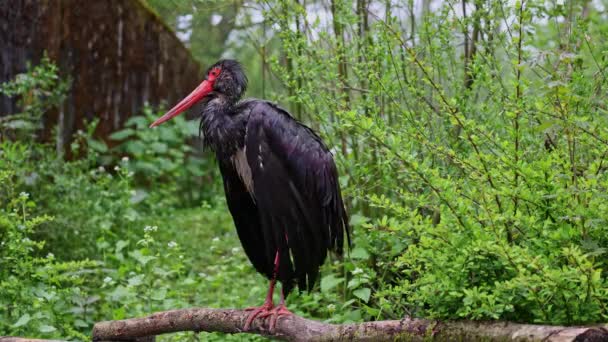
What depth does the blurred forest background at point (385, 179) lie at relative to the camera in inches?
113

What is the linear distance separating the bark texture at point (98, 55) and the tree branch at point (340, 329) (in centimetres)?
394

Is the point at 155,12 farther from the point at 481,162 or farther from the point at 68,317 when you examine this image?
the point at 481,162

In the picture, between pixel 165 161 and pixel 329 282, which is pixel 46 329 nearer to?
pixel 329 282

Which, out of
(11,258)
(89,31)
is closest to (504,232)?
(11,258)

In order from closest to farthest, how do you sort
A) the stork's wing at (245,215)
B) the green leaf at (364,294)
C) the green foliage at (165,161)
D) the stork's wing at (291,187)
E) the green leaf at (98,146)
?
the stork's wing at (291,187), the stork's wing at (245,215), the green leaf at (364,294), the green leaf at (98,146), the green foliage at (165,161)

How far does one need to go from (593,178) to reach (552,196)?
0.14 m

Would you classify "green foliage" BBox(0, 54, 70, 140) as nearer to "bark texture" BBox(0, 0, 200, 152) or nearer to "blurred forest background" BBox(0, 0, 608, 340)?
"blurred forest background" BBox(0, 0, 608, 340)

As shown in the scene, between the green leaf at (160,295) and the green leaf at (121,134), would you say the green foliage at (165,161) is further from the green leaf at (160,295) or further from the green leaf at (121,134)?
the green leaf at (160,295)

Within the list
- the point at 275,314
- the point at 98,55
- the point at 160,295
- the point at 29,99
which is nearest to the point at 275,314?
the point at 275,314

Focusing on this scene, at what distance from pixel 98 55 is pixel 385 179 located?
16.5 feet

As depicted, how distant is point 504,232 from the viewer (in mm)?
3088

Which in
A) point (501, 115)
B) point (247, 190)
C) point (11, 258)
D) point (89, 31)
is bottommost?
point (11, 258)

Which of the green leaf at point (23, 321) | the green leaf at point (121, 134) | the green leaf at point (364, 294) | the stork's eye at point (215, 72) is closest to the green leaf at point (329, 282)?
the green leaf at point (364, 294)

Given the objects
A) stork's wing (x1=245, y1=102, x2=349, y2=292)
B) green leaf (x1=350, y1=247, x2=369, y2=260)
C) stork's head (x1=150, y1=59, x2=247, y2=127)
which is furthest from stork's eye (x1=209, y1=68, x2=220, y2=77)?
green leaf (x1=350, y1=247, x2=369, y2=260)
